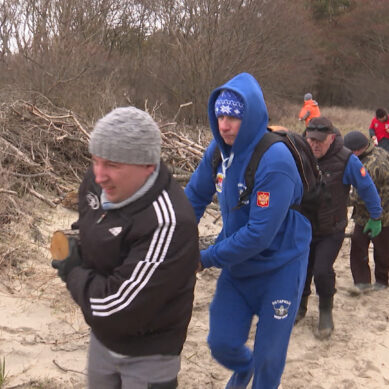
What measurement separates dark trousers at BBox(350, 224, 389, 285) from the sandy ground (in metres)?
0.18

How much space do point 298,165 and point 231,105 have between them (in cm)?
49

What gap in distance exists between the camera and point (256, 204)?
8.19 feet

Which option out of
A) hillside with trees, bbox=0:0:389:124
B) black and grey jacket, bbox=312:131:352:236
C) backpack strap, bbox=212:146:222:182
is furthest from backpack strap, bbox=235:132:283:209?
hillside with trees, bbox=0:0:389:124

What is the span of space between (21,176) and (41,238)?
1584 mm

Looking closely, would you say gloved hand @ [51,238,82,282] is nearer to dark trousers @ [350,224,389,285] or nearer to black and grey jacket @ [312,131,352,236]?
black and grey jacket @ [312,131,352,236]

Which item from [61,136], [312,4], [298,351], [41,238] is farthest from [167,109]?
[312,4]

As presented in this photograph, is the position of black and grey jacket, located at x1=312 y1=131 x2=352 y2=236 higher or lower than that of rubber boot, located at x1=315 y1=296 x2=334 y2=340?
higher

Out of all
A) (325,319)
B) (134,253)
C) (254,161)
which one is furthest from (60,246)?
(325,319)

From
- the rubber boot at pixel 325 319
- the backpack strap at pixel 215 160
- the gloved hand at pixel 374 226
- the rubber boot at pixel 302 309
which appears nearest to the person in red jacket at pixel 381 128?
the gloved hand at pixel 374 226

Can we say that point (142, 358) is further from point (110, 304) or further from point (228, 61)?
point (228, 61)

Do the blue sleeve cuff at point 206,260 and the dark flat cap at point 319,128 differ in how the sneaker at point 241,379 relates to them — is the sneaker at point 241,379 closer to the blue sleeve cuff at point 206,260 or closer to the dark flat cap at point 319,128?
the blue sleeve cuff at point 206,260

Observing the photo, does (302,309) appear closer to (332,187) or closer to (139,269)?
(332,187)

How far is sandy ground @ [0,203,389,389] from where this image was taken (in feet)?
11.2

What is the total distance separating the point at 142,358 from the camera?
1928 mm
